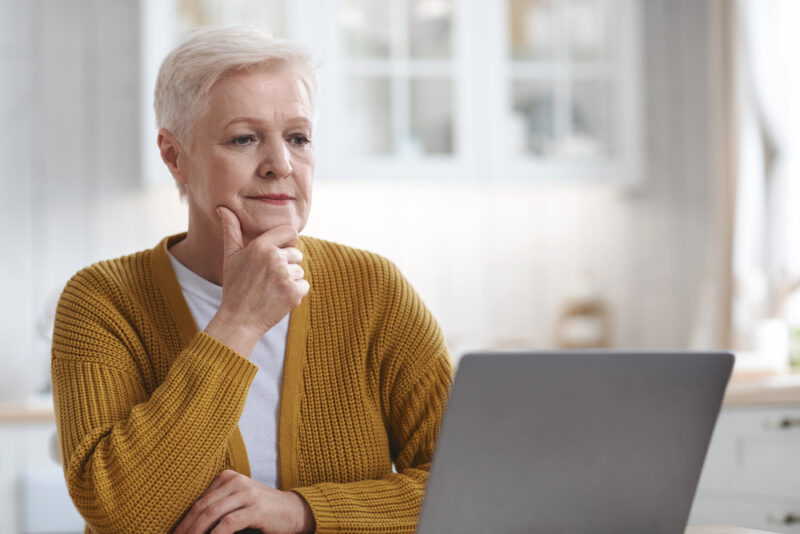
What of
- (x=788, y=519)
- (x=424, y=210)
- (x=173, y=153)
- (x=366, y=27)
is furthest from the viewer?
(x=424, y=210)

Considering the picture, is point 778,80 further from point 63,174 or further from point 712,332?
point 63,174

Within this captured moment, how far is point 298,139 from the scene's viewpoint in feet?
3.94

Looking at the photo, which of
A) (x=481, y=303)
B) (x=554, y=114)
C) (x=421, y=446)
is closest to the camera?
(x=421, y=446)

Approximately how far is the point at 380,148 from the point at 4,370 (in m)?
1.34

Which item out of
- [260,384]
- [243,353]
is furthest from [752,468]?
[243,353]

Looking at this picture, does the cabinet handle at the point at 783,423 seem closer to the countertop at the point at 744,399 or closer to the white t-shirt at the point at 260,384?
the countertop at the point at 744,399

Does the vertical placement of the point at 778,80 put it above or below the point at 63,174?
above

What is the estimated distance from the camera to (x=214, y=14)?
2.60 meters

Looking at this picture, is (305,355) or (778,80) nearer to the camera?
(305,355)

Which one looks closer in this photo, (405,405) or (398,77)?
(405,405)

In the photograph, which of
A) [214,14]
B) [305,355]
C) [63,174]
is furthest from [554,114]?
[305,355]

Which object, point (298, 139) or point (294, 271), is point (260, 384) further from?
point (298, 139)

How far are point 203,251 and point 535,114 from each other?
1.77m

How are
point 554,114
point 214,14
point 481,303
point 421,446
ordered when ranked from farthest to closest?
point 481,303 < point 554,114 < point 214,14 < point 421,446
